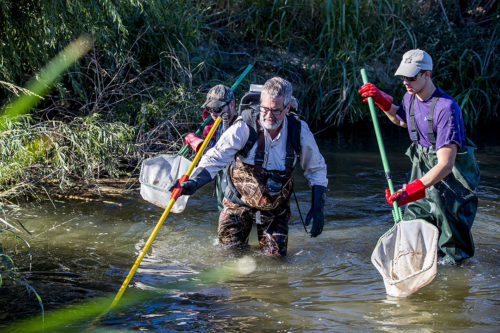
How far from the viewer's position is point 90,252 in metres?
5.30

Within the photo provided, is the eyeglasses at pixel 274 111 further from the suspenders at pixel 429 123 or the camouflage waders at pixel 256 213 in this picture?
the suspenders at pixel 429 123

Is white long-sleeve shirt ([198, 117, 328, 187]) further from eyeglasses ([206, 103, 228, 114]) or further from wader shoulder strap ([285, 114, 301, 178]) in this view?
eyeglasses ([206, 103, 228, 114])

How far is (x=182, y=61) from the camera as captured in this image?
8453 mm

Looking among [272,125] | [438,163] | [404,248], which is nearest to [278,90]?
[272,125]

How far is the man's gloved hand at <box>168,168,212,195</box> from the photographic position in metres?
4.32

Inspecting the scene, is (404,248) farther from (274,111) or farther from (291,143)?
(274,111)

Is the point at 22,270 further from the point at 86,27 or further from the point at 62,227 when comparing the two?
the point at 86,27

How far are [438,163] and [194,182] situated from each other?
5.65ft

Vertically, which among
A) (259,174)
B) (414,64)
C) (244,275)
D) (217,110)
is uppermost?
(414,64)

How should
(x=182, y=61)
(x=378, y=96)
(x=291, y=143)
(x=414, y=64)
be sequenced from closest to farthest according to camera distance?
(x=414, y=64) < (x=291, y=143) < (x=378, y=96) < (x=182, y=61)

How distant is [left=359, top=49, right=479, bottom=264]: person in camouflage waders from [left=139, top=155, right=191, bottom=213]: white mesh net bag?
1857 millimetres

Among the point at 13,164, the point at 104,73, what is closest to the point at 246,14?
the point at 104,73

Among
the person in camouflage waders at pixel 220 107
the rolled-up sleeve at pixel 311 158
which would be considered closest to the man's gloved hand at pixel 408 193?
the rolled-up sleeve at pixel 311 158

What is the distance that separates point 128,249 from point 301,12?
6.34 meters
